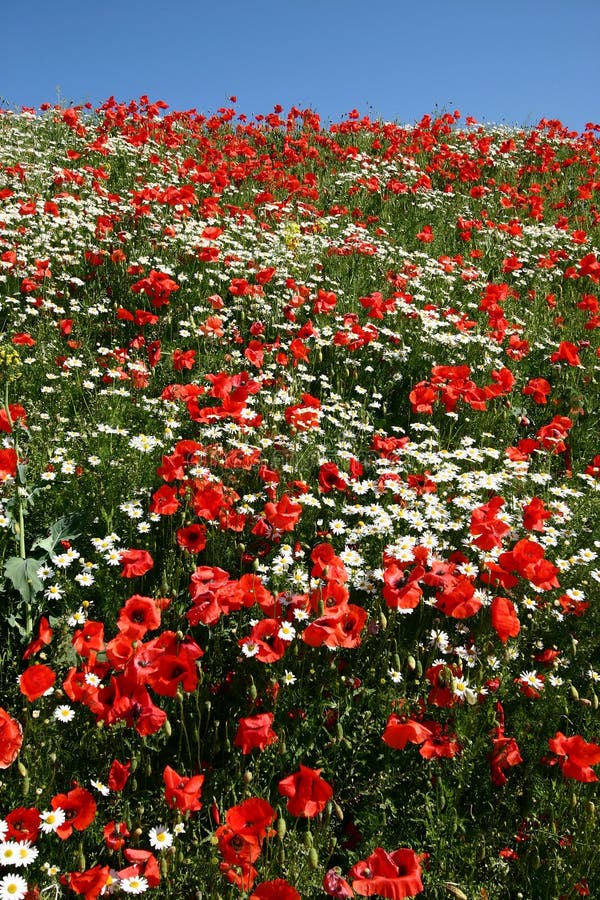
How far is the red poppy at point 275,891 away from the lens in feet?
5.83

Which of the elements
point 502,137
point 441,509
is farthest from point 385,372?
point 502,137

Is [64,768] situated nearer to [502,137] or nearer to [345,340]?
[345,340]

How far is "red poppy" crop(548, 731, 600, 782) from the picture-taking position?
2.29m

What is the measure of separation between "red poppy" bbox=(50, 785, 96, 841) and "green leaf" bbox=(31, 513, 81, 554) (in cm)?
111

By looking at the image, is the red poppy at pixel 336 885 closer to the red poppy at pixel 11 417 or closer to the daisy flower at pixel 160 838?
the daisy flower at pixel 160 838

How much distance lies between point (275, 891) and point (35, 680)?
1078 millimetres

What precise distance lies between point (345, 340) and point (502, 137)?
1194cm

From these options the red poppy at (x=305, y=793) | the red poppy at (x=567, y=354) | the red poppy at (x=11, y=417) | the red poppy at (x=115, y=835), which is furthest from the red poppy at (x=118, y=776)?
the red poppy at (x=567, y=354)

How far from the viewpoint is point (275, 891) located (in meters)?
1.80

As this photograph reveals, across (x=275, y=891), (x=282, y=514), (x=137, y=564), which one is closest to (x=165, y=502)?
(x=137, y=564)

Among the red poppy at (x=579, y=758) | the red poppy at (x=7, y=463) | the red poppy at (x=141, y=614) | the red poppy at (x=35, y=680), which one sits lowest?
the red poppy at (x=579, y=758)

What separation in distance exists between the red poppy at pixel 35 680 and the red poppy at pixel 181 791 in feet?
1.81

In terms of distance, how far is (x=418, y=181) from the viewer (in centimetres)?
1052

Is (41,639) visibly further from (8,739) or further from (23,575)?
(8,739)
